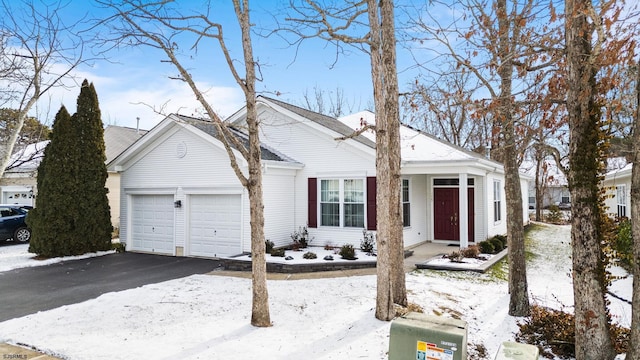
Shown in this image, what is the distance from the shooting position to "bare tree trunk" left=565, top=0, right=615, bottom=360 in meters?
4.89

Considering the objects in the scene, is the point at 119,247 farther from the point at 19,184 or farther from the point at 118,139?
the point at 118,139

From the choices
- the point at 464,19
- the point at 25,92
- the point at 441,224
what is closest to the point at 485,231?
the point at 441,224

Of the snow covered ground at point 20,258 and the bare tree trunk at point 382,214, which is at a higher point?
the bare tree trunk at point 382,214

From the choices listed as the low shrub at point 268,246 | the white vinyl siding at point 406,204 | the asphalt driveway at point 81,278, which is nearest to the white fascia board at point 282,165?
the low shrub at point 268,246

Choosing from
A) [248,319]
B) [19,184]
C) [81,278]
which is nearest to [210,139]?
[81,278]

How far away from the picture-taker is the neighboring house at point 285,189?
12844 millimetres

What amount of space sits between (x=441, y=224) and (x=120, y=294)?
11057 millimetres

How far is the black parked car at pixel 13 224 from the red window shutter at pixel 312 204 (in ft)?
39.8

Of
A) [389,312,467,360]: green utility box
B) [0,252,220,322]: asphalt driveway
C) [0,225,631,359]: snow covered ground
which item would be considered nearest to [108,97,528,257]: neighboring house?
[0,252,220,322]: asphalt driveway

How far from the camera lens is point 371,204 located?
41.4 feet

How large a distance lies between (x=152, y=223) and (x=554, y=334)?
1262 cm

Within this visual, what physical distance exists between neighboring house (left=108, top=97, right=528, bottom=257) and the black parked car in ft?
17.2

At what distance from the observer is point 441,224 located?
15.4 metres

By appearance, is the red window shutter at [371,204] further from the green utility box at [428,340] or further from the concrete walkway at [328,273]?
the green utility box at [428,340]
